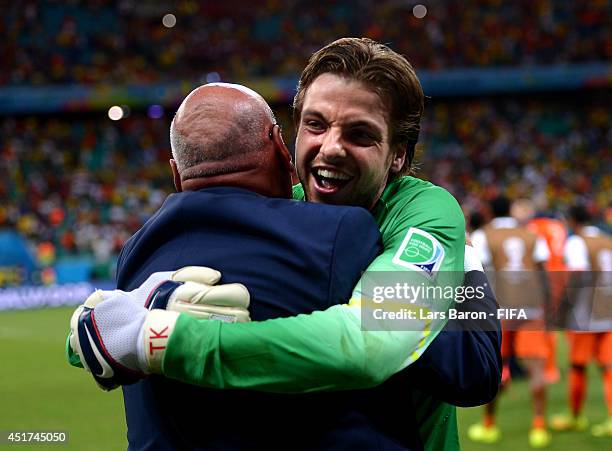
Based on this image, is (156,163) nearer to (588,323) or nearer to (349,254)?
(588,323)

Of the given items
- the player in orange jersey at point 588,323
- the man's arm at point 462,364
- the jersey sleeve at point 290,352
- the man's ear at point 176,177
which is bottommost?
the player in orange jersey at point 588,323

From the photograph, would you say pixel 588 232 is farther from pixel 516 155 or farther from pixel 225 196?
pixel 516 155

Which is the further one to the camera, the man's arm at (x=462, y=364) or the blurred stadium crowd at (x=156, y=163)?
the blurred stadium crowd at (x=156, y=163)

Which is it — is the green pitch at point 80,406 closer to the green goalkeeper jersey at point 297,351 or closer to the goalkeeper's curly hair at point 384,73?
the goalkeeper's curly hair at point 384,73

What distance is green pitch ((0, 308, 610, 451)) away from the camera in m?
7.02

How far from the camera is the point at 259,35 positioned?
3284 cm

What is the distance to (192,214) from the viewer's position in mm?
1758

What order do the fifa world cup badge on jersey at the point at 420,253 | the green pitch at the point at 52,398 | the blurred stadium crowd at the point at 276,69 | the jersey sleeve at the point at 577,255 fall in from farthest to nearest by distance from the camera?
the blurred stadium crowd at the point at 276,69 < the jersey sleeve at the point at 577,255 < the green pitch at the point at 52,398 < the fifa world cup badge on jersey at the point at 420,253

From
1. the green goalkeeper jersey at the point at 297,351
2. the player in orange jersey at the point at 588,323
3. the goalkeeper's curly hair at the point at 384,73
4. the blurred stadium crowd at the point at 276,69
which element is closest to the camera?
the green goalkeeper jersey at the point at 297,351

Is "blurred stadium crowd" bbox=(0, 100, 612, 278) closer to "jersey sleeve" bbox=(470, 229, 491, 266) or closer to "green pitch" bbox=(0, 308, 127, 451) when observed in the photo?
"green pitch" bbox=(0, 308, 127, 451)

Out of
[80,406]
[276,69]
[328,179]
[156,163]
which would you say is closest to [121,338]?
[328,179]

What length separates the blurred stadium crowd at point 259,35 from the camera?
98.5 ft

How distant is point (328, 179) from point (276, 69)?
1133 inches

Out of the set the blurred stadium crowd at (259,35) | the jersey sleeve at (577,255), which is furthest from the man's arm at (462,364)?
the blurred stadium crowd at (259,35)
